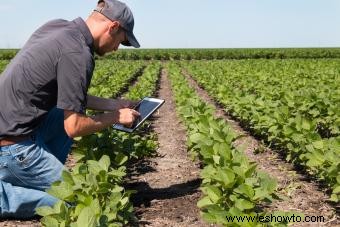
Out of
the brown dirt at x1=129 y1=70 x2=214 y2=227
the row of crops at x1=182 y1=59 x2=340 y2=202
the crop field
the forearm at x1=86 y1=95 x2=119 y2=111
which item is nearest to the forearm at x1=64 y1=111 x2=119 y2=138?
the crop field

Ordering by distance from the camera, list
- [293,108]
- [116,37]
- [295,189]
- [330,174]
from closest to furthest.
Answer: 1. [116,37]
2. [330,174]
3. [295,189]
4. [293,108]

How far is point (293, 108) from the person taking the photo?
7.63 meters

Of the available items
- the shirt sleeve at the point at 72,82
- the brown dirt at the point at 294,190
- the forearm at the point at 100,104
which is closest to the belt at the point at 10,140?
the shirt sleeve at the point at 72,82

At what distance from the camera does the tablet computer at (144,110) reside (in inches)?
153

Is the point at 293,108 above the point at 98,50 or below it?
below

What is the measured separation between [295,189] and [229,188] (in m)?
1.47

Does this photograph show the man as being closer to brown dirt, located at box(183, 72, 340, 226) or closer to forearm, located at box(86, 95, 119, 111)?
forearm, located at box(86, 95, 119, 111)

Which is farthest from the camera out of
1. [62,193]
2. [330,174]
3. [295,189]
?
[295,189]

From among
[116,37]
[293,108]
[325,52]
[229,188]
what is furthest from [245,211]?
[325,52]

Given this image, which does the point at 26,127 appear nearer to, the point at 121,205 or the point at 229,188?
the point at 121,205

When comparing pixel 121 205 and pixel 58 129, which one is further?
pixel 58 129

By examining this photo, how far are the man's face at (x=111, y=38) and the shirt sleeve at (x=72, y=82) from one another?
0.30m

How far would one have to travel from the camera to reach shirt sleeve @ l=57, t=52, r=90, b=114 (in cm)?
329

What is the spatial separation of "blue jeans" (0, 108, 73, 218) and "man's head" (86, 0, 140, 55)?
877 mm
